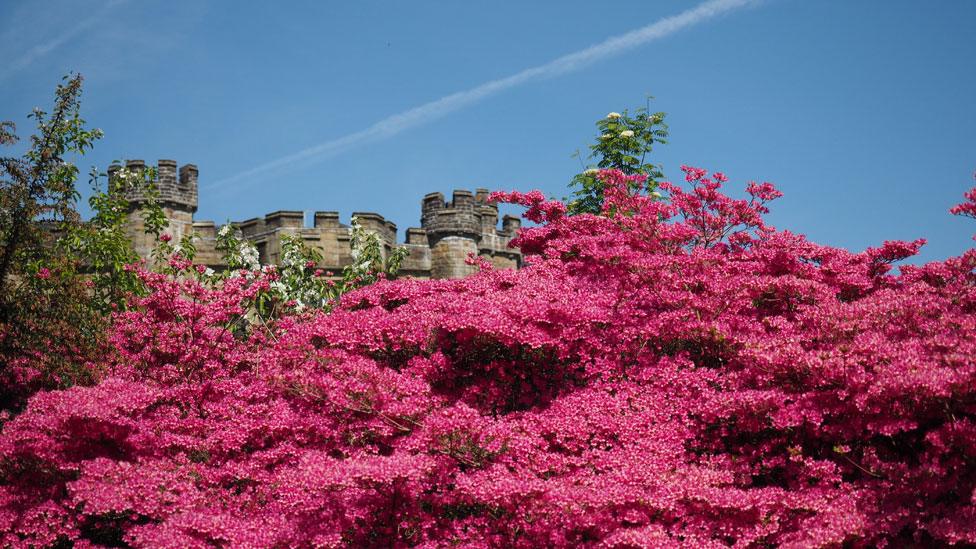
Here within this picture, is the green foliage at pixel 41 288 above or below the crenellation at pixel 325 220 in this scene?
below

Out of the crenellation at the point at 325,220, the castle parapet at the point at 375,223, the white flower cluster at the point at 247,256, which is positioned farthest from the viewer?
the crenellation at the point at 325,220

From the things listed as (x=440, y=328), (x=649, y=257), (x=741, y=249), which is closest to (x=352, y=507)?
(x=440, y=328)

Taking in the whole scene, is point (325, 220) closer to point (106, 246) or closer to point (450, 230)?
point (450, 230)

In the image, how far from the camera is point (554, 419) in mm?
7746

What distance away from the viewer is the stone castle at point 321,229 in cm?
2319

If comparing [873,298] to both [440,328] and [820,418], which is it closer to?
[820,418]

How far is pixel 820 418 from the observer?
6875mm

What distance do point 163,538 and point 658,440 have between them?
4636mm

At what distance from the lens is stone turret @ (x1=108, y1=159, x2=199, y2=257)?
74.5 ft

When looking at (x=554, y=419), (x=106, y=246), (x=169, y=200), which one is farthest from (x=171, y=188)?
(x=554, y=419)

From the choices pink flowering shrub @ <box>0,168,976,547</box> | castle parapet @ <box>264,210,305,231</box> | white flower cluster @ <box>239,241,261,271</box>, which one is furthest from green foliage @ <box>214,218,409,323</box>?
pink flowering shrub @ <box>0,168,976,547</box>

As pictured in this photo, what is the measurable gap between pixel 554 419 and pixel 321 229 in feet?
58.1

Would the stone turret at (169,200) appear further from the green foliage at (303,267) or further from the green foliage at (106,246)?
the green foliage at (106,246)

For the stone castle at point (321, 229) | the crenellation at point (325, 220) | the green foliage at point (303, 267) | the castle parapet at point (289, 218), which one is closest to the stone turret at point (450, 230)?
the stone castle at point (321, 229)
